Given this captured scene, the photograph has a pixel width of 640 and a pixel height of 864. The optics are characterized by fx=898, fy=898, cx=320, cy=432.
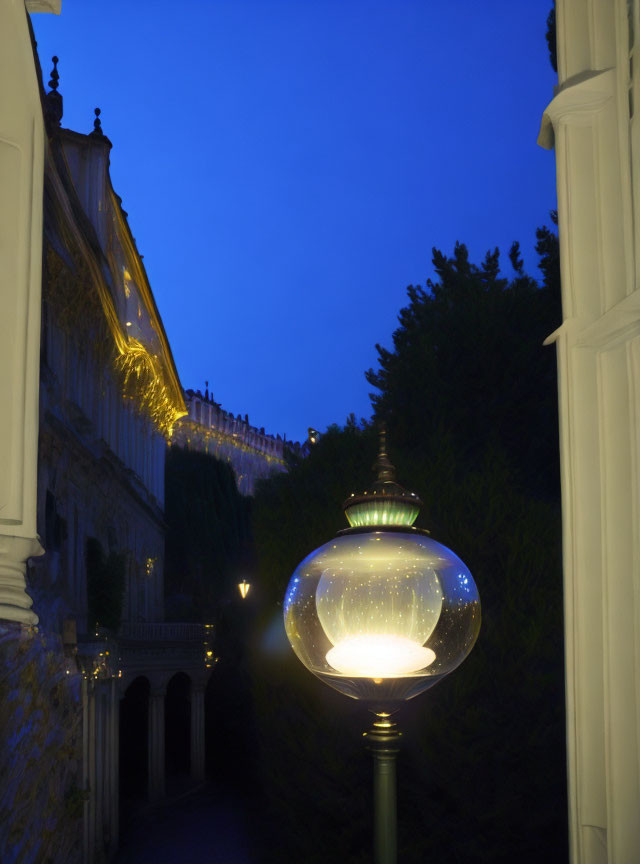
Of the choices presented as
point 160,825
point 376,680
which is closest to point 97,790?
point 160,825

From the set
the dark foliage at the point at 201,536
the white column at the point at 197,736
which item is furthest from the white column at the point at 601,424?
the dark foliage at the point at 201,536

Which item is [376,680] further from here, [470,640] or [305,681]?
[305,681]

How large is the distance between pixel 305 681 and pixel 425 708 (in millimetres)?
1734

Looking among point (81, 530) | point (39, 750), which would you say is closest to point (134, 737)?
point (81, 530)

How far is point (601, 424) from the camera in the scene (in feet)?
7.81

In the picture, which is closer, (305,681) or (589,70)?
(589,70)

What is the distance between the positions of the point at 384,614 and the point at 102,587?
50.8 feet

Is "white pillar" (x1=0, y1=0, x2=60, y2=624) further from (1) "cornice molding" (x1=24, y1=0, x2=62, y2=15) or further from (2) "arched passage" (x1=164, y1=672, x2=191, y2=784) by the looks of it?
(2) "arched passage" (x1=164, y1=672, x2=191, y2=784)

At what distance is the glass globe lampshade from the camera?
3.26 m

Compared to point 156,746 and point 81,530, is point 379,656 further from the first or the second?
point 156,746

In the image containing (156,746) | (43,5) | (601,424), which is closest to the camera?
(601,424)

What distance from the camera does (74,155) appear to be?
1880 cm

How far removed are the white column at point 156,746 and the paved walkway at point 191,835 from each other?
50 centimetres

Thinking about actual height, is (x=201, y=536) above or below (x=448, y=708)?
above
